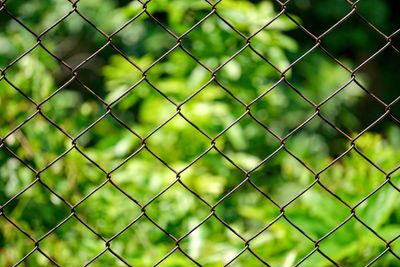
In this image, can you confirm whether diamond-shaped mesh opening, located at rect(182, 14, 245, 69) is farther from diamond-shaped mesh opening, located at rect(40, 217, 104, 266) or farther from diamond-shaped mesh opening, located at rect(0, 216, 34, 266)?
diamond-shaped mesh opening, located at rect(0, 216, 34, 266)

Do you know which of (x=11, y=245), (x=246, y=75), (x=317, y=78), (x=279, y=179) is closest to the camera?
(x=11, y=245)

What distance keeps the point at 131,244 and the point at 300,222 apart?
667mm

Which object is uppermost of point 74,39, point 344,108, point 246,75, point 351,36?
point 246,75

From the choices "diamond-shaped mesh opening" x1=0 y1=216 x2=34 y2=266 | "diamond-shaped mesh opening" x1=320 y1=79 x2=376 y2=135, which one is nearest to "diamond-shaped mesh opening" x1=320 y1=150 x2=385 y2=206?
"diamond-shaped mesh opening" x1=0 y1=216 x2=34 y2=266

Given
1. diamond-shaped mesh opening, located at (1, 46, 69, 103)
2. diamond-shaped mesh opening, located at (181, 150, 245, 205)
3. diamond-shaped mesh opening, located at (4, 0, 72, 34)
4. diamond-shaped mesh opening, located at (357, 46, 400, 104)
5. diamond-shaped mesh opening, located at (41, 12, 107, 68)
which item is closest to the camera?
diamond-shaped mesh opening, located at (1, 46, 69, 103)

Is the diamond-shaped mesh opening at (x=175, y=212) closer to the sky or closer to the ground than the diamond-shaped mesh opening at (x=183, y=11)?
closer to the ground

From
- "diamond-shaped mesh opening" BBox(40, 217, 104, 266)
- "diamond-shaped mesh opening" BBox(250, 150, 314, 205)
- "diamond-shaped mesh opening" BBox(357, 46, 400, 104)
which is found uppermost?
"diamond-shaped mesh opening" BBox(40, 217, 104, 266)

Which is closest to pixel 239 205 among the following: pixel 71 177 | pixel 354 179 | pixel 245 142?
pixel 245 142

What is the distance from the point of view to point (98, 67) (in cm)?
659

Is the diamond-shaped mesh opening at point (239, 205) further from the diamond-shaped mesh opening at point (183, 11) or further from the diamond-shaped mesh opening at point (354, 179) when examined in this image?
the diamond-shaped mesh opening at point (183, 11)

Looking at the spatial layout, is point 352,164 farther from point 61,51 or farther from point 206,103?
point 61,51

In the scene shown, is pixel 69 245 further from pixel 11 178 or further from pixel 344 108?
pixel 344 108

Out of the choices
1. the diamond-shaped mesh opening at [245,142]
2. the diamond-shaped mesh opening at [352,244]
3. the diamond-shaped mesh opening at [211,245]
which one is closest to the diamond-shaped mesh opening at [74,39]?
the diamond-shaped mesh opening at [245,142]

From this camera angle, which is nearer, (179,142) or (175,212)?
(175,212)
